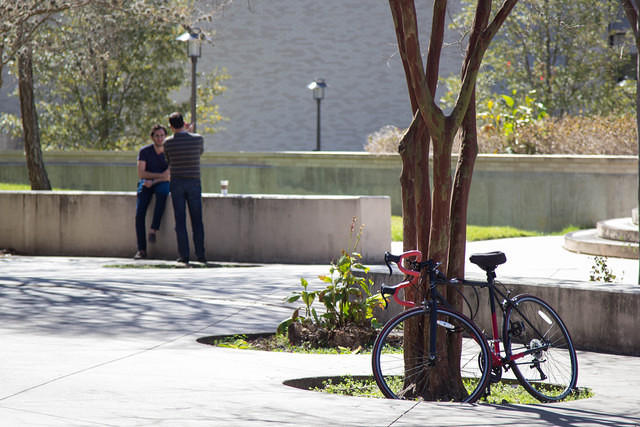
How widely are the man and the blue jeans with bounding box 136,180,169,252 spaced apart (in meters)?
0.96

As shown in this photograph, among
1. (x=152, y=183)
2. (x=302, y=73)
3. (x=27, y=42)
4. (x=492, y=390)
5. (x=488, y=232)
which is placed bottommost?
(x=492, y=390)

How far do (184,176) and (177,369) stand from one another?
277 inches

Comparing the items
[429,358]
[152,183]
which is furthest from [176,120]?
[429,358]

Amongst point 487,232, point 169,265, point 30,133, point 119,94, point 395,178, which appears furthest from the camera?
point 119,94

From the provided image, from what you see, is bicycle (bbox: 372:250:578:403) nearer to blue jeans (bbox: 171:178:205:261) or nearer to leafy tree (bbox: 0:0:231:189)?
leafy tree (bbox: 0:0:231:189)

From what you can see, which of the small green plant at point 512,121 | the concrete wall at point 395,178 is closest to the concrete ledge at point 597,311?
the concrete wall at point 395,178

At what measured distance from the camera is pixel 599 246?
1498cm

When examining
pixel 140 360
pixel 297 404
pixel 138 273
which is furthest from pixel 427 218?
pixel 138 273

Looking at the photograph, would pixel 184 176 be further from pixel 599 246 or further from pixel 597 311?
pixel 597 311

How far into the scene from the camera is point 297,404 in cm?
548

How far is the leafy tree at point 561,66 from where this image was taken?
30672mm

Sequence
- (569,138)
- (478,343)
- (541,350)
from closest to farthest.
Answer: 1. (478,343)
2. (541,350)
3. (569,138)

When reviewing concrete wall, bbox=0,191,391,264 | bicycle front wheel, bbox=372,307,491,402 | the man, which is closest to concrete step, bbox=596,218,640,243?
concrete wall, bbox=0,191,391,264

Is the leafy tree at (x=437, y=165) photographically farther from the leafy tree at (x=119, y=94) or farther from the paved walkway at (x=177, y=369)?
the leafy tree at (x=119, y=94)
